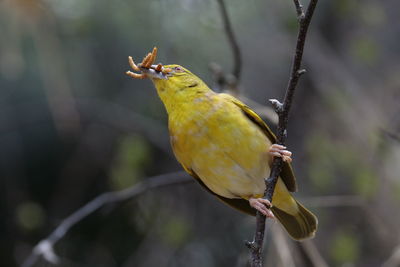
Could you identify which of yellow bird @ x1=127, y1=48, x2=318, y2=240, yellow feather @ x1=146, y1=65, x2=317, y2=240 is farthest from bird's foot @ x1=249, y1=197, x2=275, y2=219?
yellow feather @ x1=146, y1=65, x2=317, y2=240

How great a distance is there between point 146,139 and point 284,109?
275cm

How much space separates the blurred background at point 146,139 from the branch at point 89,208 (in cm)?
41

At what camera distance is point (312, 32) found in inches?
210

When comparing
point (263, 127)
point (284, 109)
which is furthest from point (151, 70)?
point (284, 109)

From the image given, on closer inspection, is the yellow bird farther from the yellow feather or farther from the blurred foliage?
the blurred foliage

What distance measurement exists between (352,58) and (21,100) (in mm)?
3134

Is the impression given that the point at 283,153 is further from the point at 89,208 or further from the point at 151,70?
the point at 89,208

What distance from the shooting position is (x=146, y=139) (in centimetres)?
487

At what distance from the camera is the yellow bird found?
2934mm

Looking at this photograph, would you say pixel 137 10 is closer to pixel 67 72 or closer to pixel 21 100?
pixel 67 72

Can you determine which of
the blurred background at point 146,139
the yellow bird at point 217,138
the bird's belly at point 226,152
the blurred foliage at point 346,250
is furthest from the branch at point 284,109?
the blurred background at point 146,139

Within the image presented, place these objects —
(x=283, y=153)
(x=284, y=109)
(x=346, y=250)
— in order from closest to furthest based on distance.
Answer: (x=284, y=109), (x=283, y=153), (x=346, y=250)

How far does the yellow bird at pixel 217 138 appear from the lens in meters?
2.93

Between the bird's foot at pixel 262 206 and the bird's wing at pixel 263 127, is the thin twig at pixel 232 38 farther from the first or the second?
the bird's foot at pixel 262 206
